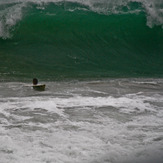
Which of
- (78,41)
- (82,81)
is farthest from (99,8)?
(82,81)

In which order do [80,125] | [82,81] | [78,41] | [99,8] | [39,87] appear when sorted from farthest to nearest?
[99,8] < [78,41] < [82,81] < [39,87] < [80,125]

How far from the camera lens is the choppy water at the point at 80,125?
3.03 metres

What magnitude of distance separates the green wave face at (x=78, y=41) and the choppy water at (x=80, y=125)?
225 centimetres

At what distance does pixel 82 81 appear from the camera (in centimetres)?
772

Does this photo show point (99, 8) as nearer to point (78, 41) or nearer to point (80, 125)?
point (78, 41)

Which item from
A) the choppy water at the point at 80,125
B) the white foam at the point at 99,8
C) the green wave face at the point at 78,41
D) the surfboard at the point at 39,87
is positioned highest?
the white foam at the point at 99,8

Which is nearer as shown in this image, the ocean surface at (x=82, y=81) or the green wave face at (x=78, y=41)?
the ocean surface at (x=82, y=81)

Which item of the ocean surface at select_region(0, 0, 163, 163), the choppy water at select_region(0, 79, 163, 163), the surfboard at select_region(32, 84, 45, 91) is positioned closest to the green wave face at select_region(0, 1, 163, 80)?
the ocean surface at select_region(0, 0, 163, 163)

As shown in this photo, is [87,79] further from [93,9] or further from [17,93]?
[93,9]

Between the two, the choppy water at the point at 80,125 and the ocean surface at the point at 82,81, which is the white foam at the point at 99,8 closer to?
the ocean surface at the point at 82,81

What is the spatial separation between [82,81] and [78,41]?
10.2 feet

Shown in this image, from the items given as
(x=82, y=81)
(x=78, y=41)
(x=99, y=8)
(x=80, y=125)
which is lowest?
(x=80, y=125)

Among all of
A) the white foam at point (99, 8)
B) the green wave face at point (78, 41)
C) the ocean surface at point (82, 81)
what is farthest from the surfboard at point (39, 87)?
the white foam at point (99, 8)

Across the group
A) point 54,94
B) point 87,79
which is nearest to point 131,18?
point 87,79
